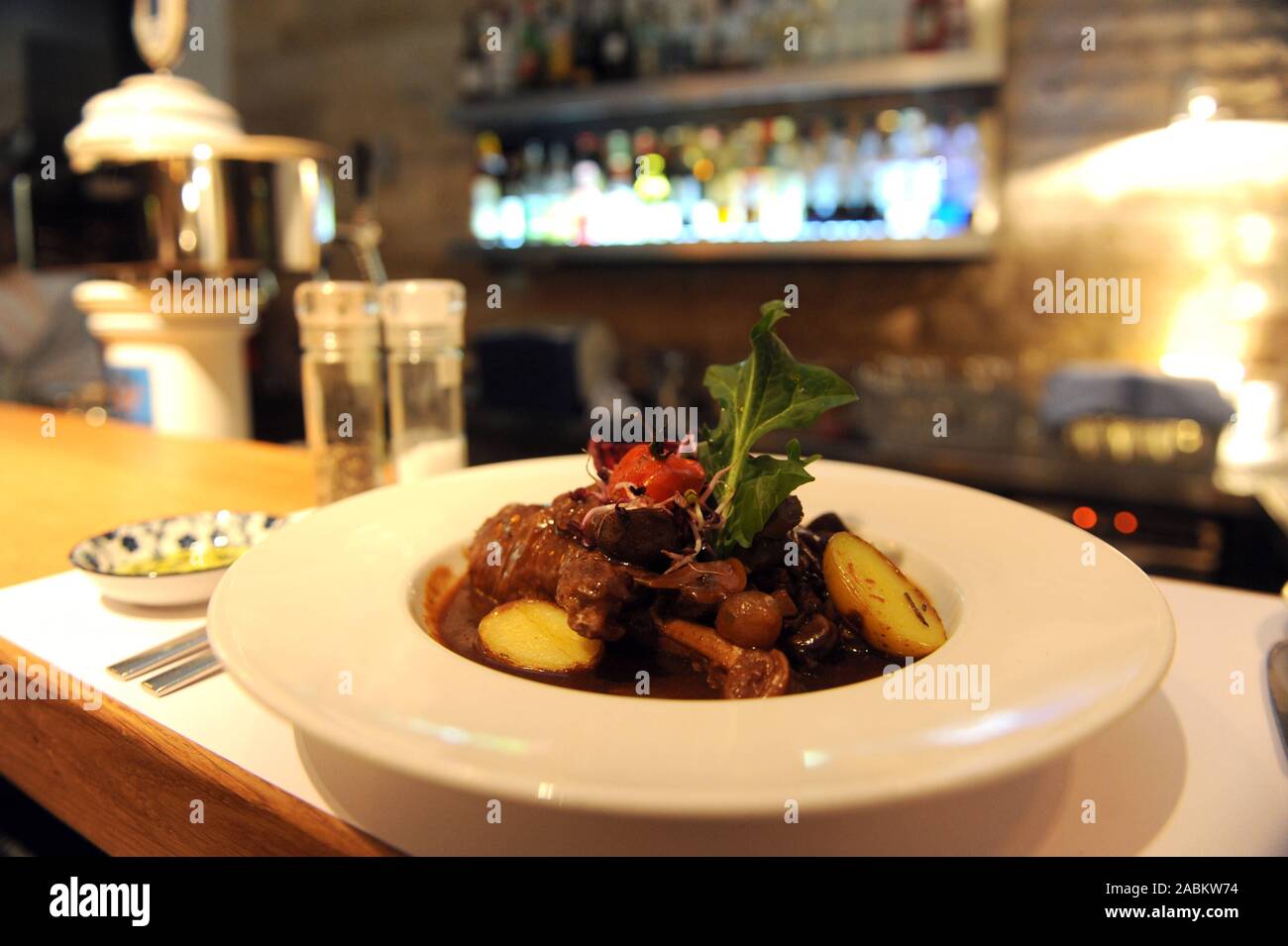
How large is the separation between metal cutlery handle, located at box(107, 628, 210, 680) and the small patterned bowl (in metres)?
0.07

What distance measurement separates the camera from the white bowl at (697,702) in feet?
1.82

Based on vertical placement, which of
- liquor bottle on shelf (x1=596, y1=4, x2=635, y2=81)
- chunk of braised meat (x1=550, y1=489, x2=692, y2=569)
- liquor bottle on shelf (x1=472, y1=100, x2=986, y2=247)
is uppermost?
liquor bottle on shelf (x1=596, y1=4, x2=635, y2=81)

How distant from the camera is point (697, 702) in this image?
678 mm

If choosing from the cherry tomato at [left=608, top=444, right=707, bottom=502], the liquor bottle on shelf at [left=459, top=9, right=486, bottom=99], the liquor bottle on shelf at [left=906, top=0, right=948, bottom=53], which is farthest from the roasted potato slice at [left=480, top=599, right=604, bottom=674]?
the liquor bottle on shelf at [left=459, top=9, right=486, bottom=99]

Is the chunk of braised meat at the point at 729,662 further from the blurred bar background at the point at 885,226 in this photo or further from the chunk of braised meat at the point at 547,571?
the blurred bar background at the point at 885,226

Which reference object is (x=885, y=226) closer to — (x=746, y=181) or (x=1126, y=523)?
(x=746, y=181)

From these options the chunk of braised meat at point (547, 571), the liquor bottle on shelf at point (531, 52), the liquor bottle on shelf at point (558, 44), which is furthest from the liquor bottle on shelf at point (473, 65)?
the chunk of braised meat at point (547, 571)

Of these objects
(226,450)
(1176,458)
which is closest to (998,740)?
(226,450)

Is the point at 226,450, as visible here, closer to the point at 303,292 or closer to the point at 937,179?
the point at 303,292

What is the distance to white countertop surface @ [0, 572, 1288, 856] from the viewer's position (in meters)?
0.65

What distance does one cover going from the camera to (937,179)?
3.30 m

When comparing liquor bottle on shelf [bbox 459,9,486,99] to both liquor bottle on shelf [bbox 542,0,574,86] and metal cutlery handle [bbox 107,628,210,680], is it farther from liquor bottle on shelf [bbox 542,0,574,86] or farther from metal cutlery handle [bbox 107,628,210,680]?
metal cutlery handle [bbox 107,628,210,680]

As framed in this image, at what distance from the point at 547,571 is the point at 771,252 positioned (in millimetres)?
2765

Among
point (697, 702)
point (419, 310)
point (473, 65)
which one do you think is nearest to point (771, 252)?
point (473, 65)
